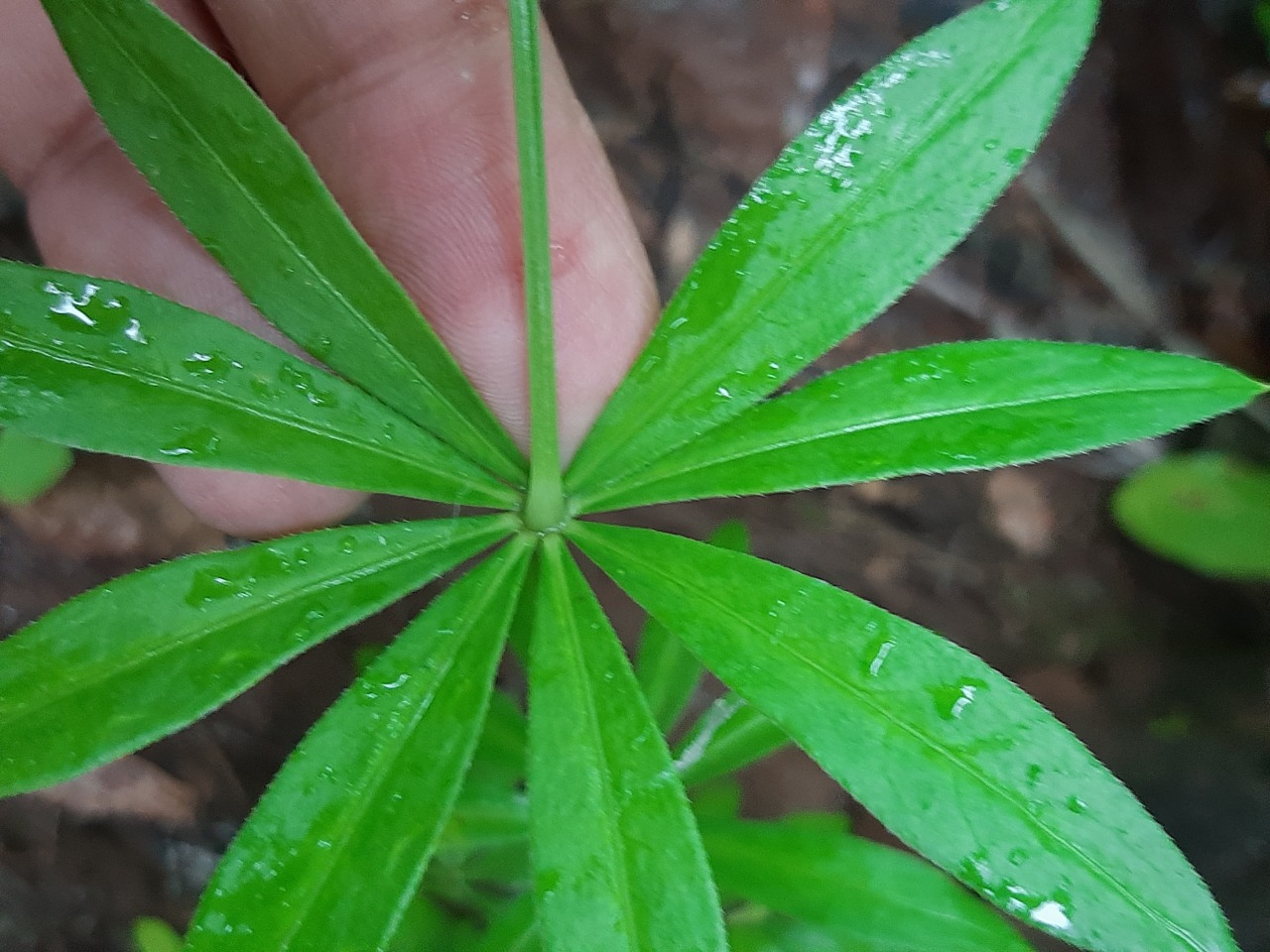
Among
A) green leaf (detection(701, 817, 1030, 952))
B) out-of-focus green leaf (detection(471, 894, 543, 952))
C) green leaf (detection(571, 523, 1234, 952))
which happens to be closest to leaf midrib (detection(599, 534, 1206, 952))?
green leaf (detection(571, 523, 1234, 952))

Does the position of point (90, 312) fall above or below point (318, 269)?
below

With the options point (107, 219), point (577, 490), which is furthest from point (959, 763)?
point (107, 219)

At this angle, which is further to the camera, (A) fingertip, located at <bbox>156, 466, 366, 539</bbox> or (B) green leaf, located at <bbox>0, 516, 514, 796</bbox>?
(A) fingertip, located at <bbox>156, 466, 366, 539</bbox>

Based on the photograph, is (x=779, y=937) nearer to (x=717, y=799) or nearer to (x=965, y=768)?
(x=717, y=799)

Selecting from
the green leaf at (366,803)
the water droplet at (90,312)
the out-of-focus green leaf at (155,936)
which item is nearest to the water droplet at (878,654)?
the green leaf at (366,803)

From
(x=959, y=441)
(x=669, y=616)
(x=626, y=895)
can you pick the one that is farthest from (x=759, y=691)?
(x=959, y=441)

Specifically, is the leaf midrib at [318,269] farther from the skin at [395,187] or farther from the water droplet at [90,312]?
the skin at [395,187]

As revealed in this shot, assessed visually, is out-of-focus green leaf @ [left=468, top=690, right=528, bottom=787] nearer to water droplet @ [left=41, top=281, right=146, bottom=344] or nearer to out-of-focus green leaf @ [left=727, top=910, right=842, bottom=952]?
out-of-focus green leaf @ [left=727, top=910, right=842, bottom=952]
